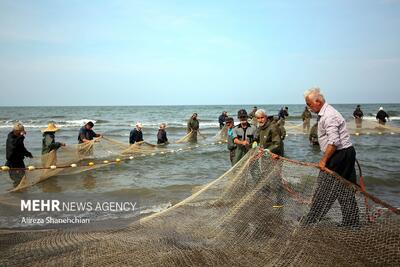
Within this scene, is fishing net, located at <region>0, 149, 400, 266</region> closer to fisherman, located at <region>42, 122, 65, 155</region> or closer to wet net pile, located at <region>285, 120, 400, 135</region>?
fisherman, located at <region>42, 122, 65, 155</region>

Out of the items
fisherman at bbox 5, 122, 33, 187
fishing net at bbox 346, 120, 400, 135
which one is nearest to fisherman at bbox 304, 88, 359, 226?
fisherman at bbox 5, 122, 33, 187

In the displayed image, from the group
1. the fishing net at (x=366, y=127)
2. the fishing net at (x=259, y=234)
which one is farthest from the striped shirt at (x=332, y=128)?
the fishing net at (x=366, y=127)

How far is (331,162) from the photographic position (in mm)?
3963

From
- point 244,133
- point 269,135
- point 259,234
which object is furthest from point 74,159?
point 259,234

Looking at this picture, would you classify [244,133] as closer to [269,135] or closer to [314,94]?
[269,135]

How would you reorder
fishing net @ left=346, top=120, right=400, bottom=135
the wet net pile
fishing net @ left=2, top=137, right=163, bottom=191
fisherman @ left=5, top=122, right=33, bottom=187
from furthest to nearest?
fishing net @ left=346, top=120, right=400, bottom=135, the wet net pile, fishing net @ left=2, top=137, right=163, bottom=191, fisherman @ left=5, top=122, right=33, bottom=187

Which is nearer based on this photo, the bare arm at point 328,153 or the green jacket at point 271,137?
the bare arm at point 328,153

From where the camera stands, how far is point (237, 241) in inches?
154

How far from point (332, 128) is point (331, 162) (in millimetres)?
375

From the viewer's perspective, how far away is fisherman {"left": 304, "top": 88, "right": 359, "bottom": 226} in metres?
3.74

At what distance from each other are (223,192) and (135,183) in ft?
14.7

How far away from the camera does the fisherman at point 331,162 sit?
3.74 m

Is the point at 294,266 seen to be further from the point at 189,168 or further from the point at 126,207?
the point at 189,168

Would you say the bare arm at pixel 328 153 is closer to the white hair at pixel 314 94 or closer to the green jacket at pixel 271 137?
the white hair at pixel 314 94
